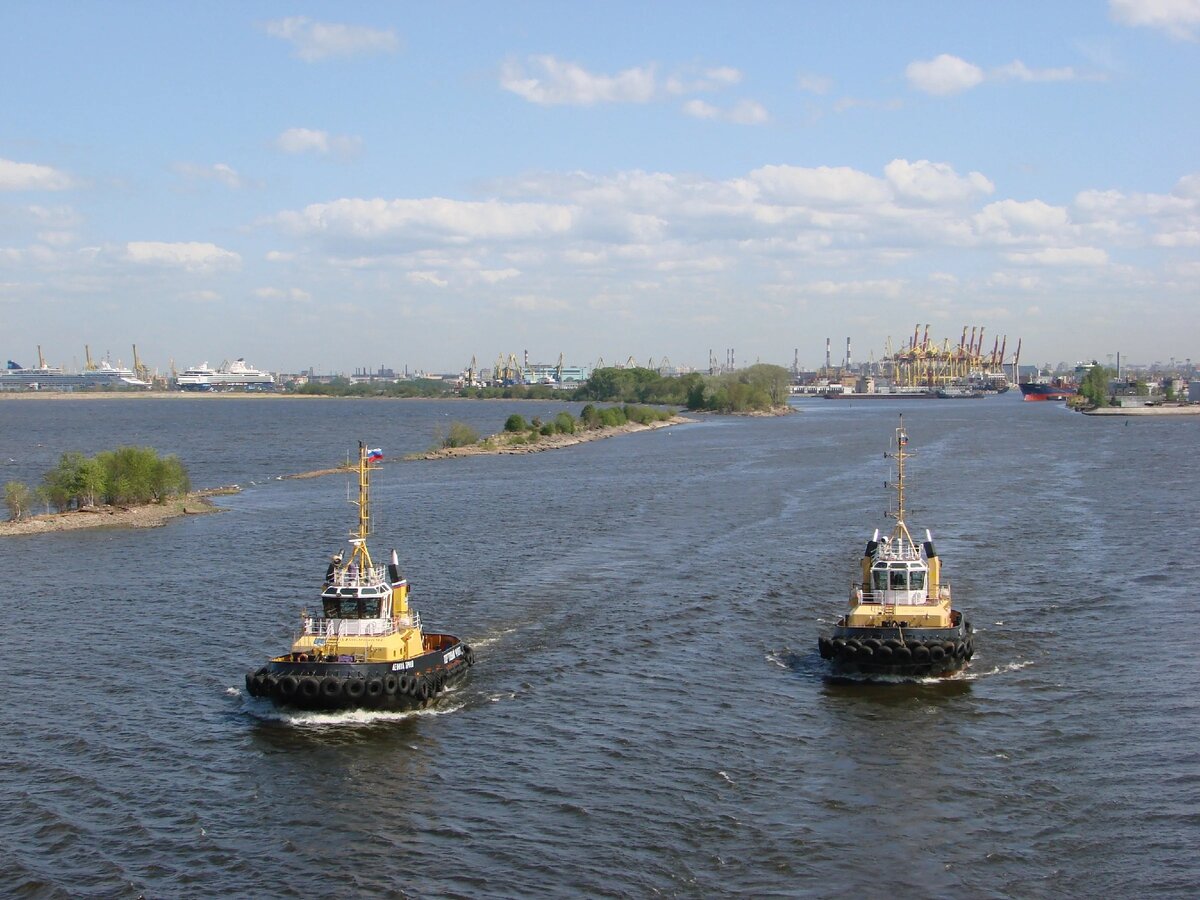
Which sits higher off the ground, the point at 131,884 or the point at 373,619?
the point at 373,619

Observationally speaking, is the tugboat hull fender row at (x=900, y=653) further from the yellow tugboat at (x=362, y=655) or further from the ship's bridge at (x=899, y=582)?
the yellow tugboat at (x=362, y=655)

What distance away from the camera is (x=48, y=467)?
88.7m

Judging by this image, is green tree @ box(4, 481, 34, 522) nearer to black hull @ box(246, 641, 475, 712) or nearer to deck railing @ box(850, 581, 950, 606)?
black hull @ box(246, 641, 475, 712)

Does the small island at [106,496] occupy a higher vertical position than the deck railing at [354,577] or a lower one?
lower

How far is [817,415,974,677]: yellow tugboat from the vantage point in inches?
1216

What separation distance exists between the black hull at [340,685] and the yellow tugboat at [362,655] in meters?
0.02

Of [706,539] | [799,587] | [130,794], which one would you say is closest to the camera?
[130,794]

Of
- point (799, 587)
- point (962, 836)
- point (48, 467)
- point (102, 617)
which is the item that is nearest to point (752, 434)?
point (48, 467)

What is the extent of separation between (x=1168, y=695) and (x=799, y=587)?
15029mm

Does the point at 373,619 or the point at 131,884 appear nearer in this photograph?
the point at 131,884

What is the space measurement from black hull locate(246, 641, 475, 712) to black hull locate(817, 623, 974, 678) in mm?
10752

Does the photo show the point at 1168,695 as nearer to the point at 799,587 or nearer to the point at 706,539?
the point at 799,587

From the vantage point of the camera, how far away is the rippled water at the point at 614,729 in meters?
20.7

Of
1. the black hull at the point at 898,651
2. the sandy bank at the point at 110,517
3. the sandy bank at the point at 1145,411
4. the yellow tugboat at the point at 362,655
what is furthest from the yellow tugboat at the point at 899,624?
the sandy bank at the point at 1145,411
